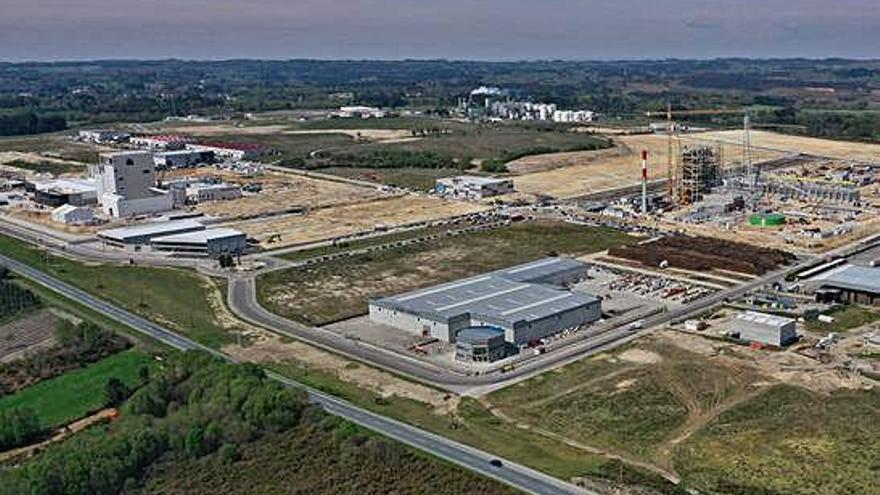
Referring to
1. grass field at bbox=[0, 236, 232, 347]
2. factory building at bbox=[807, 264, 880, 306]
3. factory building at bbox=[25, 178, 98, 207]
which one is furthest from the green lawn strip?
factory building at bbox=[25, 178, 98, 207]

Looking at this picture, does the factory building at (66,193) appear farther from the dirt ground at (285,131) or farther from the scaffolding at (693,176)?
the scaffolding at (693,176)

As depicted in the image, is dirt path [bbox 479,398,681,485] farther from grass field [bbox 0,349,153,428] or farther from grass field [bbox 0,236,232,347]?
grass field [bbox 0,349,153,428]

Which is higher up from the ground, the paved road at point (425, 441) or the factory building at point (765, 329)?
the factory building at point (765, 329)

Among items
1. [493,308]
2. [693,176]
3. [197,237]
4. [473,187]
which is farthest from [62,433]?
[693,176]

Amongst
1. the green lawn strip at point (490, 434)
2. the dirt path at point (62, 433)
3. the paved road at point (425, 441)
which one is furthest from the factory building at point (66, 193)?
the green lawn strip at point (490, 434)

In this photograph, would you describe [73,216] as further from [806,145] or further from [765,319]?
[806,145]

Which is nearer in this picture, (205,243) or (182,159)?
(205,243)
